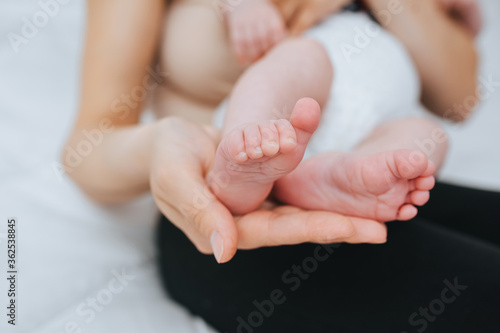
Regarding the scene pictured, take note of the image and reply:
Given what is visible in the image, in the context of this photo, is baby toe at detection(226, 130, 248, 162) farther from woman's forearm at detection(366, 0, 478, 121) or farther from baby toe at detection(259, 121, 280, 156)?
woman's forearm at detection(366, 0, 478, 121)

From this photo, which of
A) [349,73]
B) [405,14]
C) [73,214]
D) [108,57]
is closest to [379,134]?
[349,73]

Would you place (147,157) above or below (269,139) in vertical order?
below

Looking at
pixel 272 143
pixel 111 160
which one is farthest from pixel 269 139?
pixel 111 160

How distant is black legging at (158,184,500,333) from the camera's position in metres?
0.53

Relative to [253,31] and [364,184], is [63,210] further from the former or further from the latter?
[364,184]

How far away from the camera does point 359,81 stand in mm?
756

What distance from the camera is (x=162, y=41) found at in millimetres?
842

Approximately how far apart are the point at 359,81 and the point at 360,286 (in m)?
0.34

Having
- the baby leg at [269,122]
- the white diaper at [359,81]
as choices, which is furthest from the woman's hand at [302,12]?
the baby leg at [269,122]

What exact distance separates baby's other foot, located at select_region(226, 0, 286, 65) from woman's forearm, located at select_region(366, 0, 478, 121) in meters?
0.27

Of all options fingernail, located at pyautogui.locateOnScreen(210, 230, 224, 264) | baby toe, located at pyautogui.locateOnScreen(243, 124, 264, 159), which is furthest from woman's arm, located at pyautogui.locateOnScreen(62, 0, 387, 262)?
baby toe, located at pyautogui.locateOnScreen(243, 124, 264, 159)

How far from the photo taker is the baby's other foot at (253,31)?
0.74 m

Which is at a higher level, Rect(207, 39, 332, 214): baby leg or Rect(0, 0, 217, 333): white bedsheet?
Rect(207, 39, 332, 214): baby leg

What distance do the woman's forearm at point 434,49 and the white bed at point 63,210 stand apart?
0.84 ft
